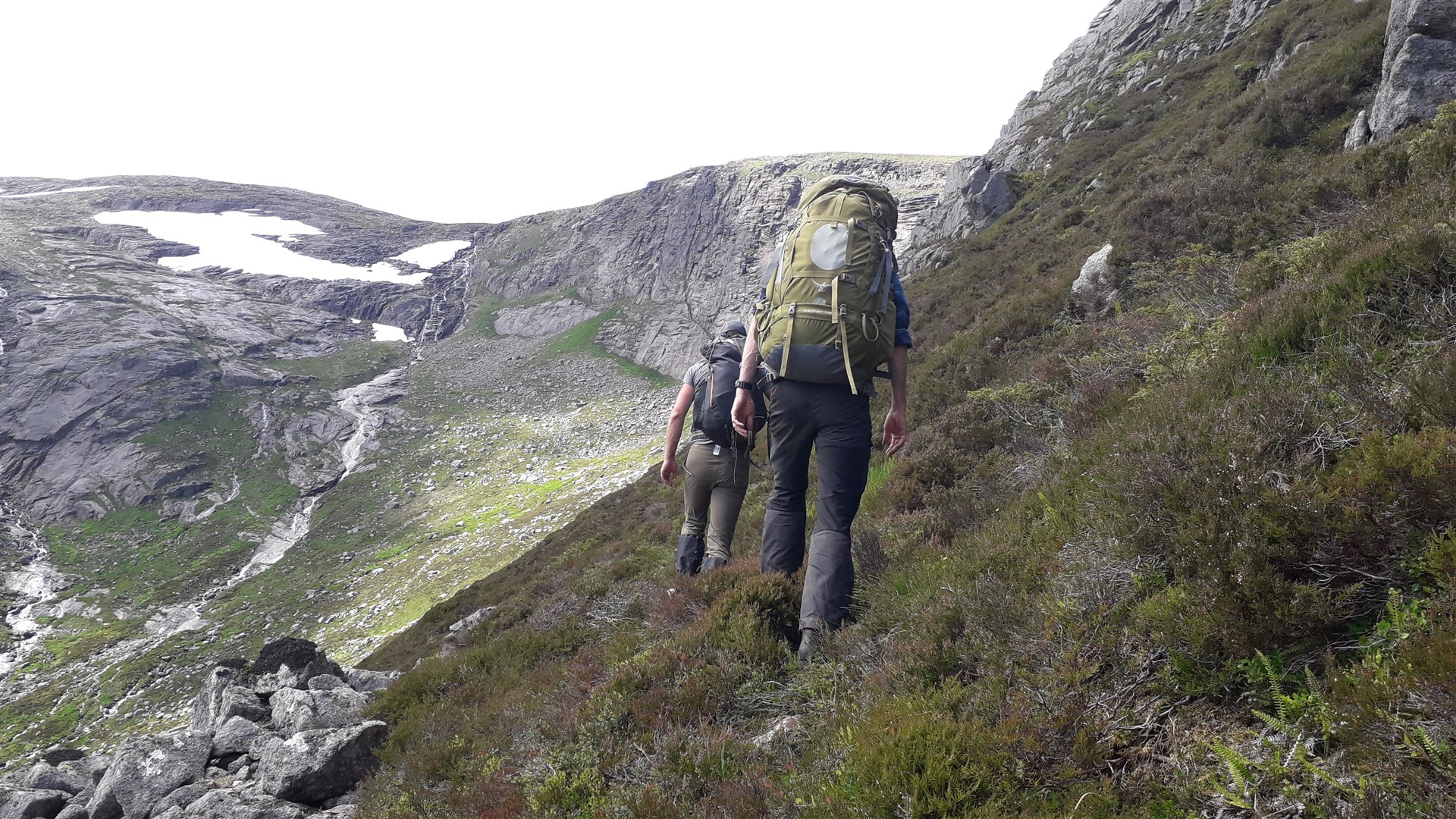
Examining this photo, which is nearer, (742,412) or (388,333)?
(742,412)

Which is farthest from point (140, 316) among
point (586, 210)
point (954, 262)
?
point (954, 262)

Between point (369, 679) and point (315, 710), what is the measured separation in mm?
1605

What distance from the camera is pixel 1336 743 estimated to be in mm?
1614

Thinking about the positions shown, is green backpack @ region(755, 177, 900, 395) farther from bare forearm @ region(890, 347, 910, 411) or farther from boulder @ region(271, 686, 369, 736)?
boulder @ region(271, 686, 369, 736)

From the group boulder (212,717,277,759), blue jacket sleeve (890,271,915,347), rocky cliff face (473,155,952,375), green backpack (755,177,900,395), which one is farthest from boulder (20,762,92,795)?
rocky cliff face (473,155,952,375)

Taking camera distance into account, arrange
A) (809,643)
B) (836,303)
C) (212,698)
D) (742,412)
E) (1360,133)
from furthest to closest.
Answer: (1360,133) → (212,698) → (742,412) → (809,643) → (836,303)

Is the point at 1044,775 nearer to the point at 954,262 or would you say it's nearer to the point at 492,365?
the point at 954,262

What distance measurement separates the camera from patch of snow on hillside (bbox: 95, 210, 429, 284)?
97.4 metres

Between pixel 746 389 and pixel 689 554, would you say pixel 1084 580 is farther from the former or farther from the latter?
pixel 689 554

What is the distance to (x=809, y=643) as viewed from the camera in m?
3.62

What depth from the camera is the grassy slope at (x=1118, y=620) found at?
1.80 meters

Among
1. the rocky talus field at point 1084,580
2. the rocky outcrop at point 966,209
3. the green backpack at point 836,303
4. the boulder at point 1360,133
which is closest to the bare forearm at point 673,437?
the rocky talus field at point 1084,580

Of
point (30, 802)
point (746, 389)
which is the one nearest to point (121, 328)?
point (30, 802)

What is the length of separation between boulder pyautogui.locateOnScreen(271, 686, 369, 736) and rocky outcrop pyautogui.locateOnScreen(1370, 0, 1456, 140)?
12.8 metres
